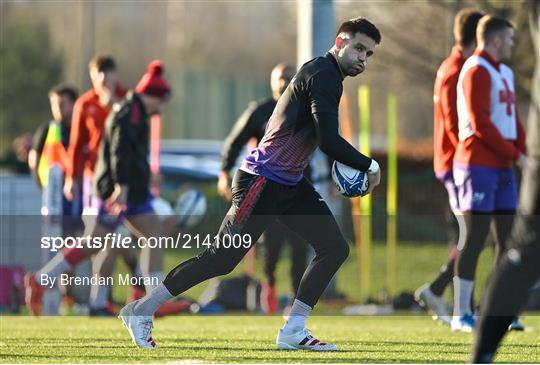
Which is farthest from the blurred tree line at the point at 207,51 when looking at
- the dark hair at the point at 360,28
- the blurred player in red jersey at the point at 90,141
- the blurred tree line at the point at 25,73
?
the dark hair at the point at 360,28

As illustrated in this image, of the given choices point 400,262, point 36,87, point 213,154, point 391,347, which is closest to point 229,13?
point 36,87

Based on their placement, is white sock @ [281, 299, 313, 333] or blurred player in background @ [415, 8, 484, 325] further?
blurred player in background @ [415, 8, 484, 325]

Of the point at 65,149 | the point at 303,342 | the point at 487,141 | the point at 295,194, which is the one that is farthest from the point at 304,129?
the point at 65,149

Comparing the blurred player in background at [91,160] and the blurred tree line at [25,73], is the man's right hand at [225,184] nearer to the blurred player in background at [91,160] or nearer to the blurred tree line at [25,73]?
the blurred player in background at [91,160]

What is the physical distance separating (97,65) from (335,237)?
5.24 metres

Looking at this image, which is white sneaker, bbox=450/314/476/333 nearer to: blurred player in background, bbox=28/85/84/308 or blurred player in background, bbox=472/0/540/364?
blurred player in background, bbox=472/0/540/364

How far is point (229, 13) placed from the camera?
68.7 meters

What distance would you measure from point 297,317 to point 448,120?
8.91ft

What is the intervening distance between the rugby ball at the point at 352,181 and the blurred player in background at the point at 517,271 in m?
1.74

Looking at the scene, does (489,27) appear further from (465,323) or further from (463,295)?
(465,323)

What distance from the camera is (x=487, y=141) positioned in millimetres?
10203

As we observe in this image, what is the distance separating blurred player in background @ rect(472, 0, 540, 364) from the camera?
6.61 m

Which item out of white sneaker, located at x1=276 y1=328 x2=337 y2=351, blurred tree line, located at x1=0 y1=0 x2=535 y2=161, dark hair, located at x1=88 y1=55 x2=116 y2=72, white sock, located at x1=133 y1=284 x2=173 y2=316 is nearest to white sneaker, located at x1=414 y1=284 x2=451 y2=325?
white sneaker, located at x1=276 y1=328 x2=337 y2=351

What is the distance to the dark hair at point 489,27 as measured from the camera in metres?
10.4
